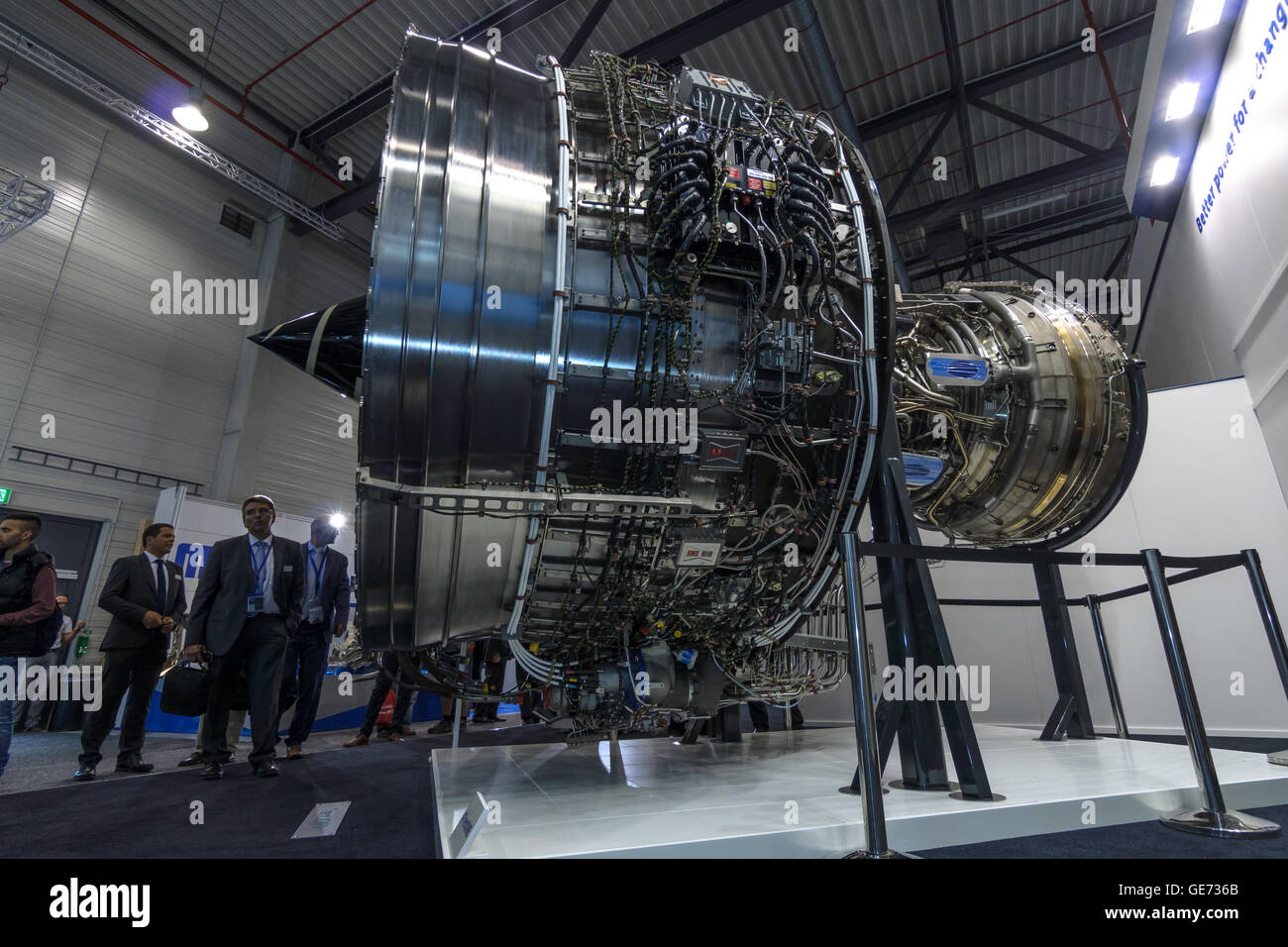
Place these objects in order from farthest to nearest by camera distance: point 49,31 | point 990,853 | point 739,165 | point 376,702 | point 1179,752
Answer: point 49,31 → point 376,702 → point 1179,752 → point 739,165 → point 990,853

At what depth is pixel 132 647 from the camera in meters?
4.61

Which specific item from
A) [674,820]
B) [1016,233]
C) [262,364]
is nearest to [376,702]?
[674,820]

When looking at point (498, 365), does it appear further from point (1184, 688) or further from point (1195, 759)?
point (1195, 759)

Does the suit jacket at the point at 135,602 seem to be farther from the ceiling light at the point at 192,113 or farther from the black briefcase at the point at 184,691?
the ceiling light at the point at 192,113

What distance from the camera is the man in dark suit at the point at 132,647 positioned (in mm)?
4328

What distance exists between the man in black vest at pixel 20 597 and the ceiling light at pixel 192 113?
309 inches

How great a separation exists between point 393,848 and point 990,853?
2199 millimetres

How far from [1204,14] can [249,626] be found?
868 cm

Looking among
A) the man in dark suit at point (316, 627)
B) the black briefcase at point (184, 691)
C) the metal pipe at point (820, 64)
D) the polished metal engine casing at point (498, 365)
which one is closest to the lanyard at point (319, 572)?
the man in dark suit at point (316, 627)

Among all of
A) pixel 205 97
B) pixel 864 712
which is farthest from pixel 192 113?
pixel 864 712

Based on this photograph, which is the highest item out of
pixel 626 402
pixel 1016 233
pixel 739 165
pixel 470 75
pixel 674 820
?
pixel 1016 233

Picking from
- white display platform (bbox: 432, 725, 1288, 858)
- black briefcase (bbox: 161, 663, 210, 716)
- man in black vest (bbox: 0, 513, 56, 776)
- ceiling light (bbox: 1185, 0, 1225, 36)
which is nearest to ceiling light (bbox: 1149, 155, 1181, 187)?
ceiling light (bbox: 1185, 0, 1225, 36)

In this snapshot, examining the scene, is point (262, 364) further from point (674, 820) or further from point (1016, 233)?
point (1016, 233)
